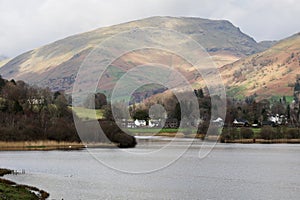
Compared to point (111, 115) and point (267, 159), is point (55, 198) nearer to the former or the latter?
point (267, 159)

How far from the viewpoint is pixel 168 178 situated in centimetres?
5056

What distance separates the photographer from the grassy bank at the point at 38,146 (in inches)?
3679

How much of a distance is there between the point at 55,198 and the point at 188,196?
938 centimetres

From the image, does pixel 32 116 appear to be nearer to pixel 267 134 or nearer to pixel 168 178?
pixel 267 134

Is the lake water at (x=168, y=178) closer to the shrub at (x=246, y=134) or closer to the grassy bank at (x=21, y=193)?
the grassy bank at (x=21, y=193)

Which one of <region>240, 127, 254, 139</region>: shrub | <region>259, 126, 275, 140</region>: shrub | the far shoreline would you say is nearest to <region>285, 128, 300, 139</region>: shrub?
<region>259, 126, 275, 140</region>: shrub

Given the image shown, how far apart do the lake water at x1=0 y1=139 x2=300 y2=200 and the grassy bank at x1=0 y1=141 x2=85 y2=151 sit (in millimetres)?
24042

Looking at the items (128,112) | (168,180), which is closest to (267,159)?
(168,180)

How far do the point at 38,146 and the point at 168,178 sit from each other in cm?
4963

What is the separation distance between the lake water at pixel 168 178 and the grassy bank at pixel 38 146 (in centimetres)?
2404

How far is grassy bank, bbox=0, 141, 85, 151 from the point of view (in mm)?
93438

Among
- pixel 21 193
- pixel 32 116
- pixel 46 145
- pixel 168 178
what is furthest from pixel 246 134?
pixel 21 193

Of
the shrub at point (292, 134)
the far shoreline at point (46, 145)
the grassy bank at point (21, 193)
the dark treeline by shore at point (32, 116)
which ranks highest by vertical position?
the dark treeline by shore at point (32, 116)

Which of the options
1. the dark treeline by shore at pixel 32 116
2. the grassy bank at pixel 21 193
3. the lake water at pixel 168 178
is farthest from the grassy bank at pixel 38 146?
the grassy bank at pixel 21 193
